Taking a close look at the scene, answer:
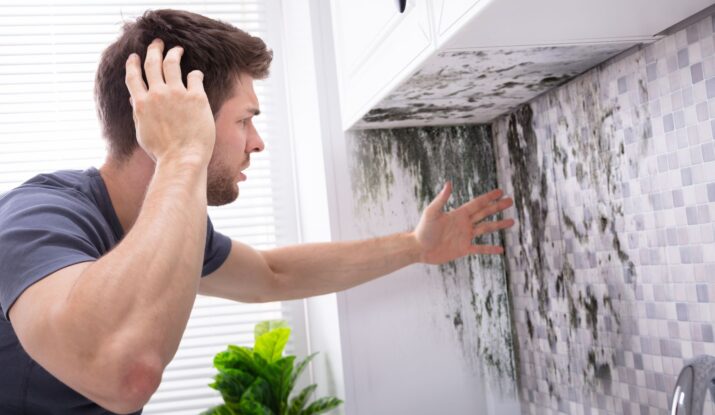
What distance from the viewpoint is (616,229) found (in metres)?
1.51

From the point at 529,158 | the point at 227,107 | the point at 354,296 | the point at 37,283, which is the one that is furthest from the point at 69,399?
the point at 529,158

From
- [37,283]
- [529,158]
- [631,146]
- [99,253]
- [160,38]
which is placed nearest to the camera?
[37,283]

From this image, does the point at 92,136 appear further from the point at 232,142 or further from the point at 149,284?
the point at 149,284

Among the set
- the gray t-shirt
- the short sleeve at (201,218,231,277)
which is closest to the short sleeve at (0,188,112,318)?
the gray t-shirt

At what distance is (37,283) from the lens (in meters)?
0.91

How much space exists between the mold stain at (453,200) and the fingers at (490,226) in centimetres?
13

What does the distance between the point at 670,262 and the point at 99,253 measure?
94 cm

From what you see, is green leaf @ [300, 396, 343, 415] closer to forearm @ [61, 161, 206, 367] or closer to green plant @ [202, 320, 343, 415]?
green plant @ [202, 320, 343, 415]

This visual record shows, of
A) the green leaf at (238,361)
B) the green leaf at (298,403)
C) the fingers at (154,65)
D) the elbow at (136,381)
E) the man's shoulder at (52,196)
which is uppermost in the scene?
the fingers at (154,65)

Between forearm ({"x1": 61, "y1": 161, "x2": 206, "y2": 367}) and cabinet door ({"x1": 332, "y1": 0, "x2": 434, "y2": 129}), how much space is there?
0.53 m

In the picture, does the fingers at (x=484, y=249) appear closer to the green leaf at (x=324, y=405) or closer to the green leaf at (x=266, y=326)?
the green leaf at (x=324, y=405)

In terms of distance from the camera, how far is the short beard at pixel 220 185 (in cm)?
137

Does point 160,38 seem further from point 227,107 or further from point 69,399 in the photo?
point 69,399

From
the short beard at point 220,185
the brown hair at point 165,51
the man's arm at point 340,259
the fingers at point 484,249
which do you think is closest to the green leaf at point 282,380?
the man's arm at point 340,259
